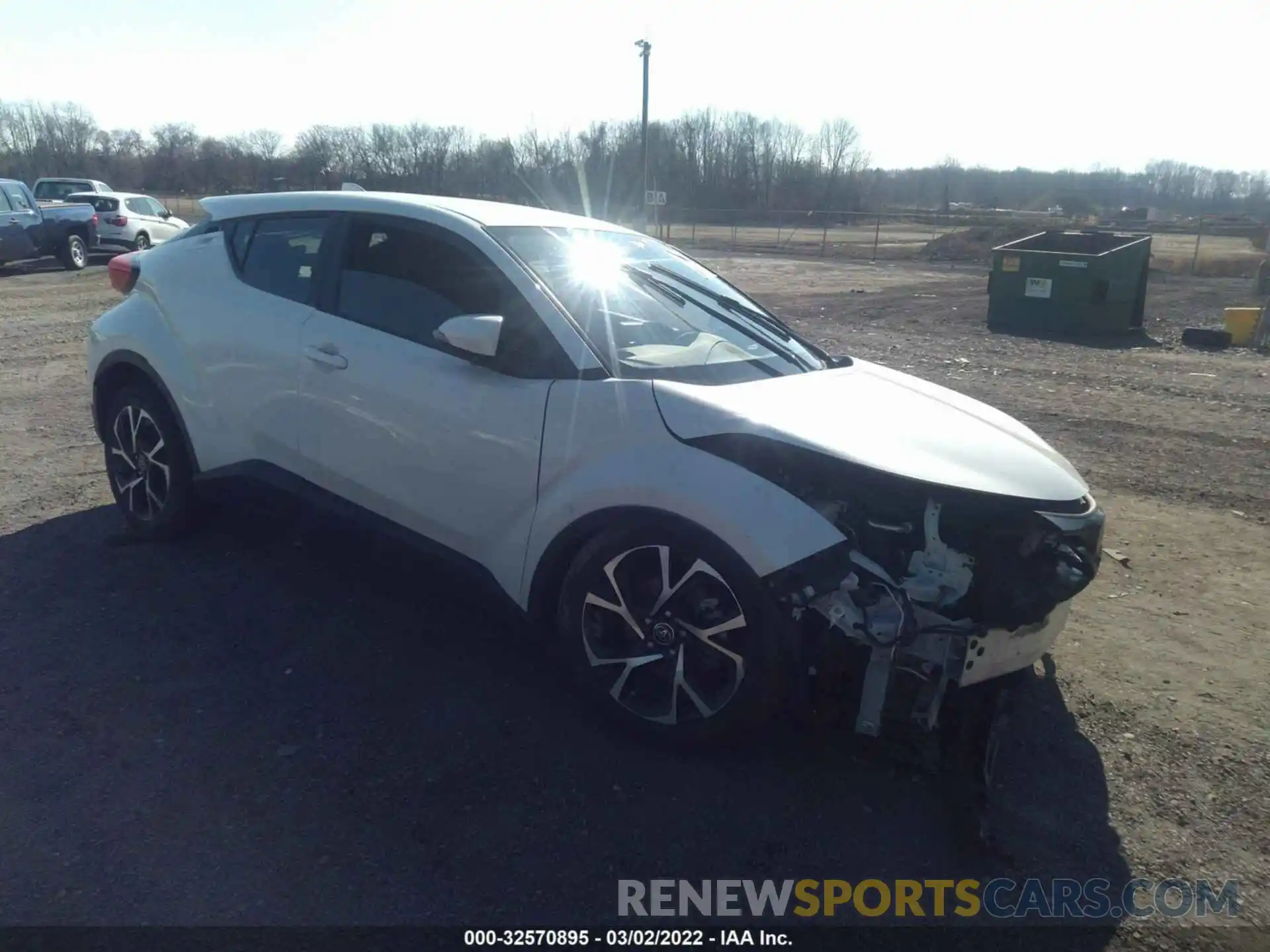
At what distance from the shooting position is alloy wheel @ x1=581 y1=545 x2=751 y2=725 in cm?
329

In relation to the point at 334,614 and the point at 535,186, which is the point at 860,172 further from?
the point at 334,614

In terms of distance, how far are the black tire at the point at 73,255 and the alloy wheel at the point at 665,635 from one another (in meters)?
22.9

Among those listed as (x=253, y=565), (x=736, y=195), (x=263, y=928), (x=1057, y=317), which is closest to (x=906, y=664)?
(x=263, y=928)

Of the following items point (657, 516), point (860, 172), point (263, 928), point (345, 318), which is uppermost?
point (860, 172)

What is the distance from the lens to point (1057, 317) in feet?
52.1

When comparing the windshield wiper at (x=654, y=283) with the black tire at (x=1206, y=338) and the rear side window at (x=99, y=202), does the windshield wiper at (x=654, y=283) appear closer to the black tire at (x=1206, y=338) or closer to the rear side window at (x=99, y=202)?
the black tire at (x=1206, y=338)

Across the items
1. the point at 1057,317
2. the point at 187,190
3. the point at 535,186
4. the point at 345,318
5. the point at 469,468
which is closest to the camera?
the point at 469,468

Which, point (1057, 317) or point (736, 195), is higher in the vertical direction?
point (736, 195)

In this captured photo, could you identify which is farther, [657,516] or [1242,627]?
[1242,627]

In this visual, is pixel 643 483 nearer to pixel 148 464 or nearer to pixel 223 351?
pixel 223 351

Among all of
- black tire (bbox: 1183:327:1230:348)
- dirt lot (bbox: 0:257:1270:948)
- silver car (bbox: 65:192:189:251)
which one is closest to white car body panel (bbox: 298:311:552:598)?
dirt lot (bbox: 0:257:1270:948)

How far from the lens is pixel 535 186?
2361 inches

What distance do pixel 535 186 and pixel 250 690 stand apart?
59177 millimetres

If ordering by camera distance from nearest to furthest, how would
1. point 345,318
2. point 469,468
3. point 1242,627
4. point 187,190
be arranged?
point 469,468, point 345,318, point 1242,627, point 187,190
